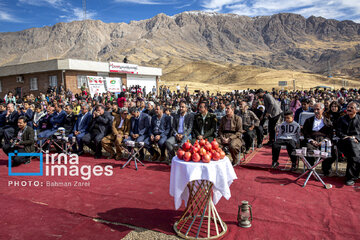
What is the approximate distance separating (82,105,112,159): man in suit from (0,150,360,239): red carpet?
2044 millimetres

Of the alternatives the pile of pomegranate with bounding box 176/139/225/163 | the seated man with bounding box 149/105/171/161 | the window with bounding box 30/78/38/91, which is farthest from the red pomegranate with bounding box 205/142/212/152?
the window with bounding box 30/78/38/91

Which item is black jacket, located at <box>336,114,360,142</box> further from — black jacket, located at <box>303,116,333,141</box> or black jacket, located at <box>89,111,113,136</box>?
black jacket, located at <box>89,111,113,136</box>

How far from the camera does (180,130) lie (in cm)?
763

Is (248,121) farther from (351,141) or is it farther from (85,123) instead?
(85,123)

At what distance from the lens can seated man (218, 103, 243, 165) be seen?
22.6 feet

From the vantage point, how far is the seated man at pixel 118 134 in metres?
8.05

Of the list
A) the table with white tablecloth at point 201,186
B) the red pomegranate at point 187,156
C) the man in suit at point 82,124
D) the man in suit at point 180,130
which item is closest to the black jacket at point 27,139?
the man in suit at point 82,124

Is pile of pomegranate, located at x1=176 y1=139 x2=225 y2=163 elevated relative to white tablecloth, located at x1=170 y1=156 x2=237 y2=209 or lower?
elevated

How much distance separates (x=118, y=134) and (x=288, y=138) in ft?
15.1

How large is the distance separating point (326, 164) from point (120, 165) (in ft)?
16.1

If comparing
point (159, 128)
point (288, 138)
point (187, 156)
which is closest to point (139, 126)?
point (159, 128)

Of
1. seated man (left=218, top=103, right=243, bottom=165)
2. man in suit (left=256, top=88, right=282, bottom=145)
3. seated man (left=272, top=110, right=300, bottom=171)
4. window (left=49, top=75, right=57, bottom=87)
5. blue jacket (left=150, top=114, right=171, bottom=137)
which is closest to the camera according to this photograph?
seated man (left=272, top=110, right=300, bottom=171)

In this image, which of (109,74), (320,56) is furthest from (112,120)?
(320,56)

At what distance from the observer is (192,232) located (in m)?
3.80
